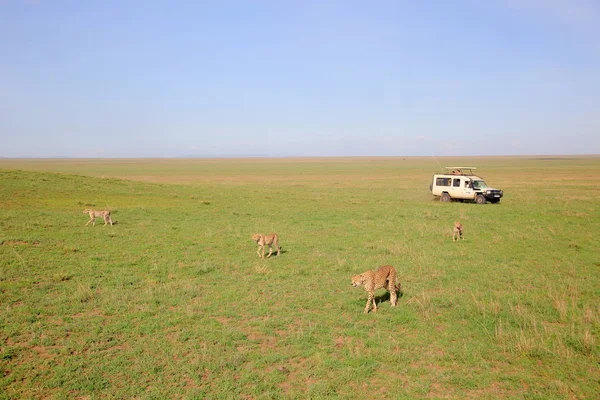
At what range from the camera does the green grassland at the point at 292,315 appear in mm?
6340

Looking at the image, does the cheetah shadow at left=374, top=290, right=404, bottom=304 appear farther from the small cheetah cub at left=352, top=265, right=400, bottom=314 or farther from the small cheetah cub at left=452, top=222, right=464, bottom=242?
the small cheetah cub at left=452, top=222, right=464, bottom=242

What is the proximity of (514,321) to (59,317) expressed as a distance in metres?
9.36

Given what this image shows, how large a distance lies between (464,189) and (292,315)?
25476mm

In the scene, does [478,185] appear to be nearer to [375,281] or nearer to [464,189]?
[464,189]

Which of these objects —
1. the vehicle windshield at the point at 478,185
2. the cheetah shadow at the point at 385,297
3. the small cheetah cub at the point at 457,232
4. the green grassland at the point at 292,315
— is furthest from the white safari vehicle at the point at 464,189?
the cheetah shadow at the point at 385,297

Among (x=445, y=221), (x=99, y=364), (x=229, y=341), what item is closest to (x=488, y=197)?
(x=445, y=221)

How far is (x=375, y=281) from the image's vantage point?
884 cm

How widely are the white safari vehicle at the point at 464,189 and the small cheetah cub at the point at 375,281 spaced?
915 inches

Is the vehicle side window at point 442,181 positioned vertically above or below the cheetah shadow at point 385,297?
above

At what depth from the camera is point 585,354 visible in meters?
7.01

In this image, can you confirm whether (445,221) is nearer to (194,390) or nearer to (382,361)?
(382,361)

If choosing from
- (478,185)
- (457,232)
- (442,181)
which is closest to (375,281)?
(457,232)

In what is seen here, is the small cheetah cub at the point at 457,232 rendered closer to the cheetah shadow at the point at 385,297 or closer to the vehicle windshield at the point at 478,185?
the cheetah shadow at the point at 385,297

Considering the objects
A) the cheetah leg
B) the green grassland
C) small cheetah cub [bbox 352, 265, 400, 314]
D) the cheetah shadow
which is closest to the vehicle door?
the green grassland
